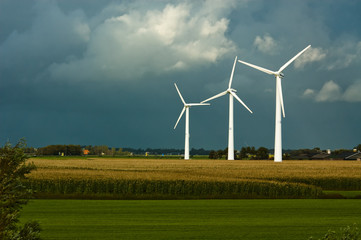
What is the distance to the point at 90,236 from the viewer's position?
59.6ft

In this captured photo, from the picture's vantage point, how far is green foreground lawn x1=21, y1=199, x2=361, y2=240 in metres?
18.8

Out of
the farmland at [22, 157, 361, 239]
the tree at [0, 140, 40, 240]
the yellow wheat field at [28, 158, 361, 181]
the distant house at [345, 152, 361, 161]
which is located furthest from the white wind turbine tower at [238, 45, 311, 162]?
the tree at [0, 140, 40, 240]

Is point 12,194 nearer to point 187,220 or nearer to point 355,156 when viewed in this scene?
point 187,220

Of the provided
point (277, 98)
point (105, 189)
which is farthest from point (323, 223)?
point (277, 98)

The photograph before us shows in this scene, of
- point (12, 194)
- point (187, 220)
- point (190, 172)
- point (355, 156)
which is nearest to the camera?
point (12, 194)

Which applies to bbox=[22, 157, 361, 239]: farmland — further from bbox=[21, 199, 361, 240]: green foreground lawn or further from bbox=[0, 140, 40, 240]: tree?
bbox=[0, 140, 40, 240]: tree

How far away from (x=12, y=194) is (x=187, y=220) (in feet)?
50.4

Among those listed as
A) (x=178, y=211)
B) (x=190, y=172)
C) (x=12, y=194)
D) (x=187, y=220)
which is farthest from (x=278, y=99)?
(x=12, y=194)

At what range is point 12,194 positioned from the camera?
8.60m

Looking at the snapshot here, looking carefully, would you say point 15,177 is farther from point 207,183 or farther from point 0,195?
point 207,183

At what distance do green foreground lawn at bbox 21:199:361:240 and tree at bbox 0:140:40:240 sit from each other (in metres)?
9.63

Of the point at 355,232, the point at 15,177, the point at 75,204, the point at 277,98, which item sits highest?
the point at 277,98

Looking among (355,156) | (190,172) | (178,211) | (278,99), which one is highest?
(278,99)

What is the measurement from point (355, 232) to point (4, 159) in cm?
710
